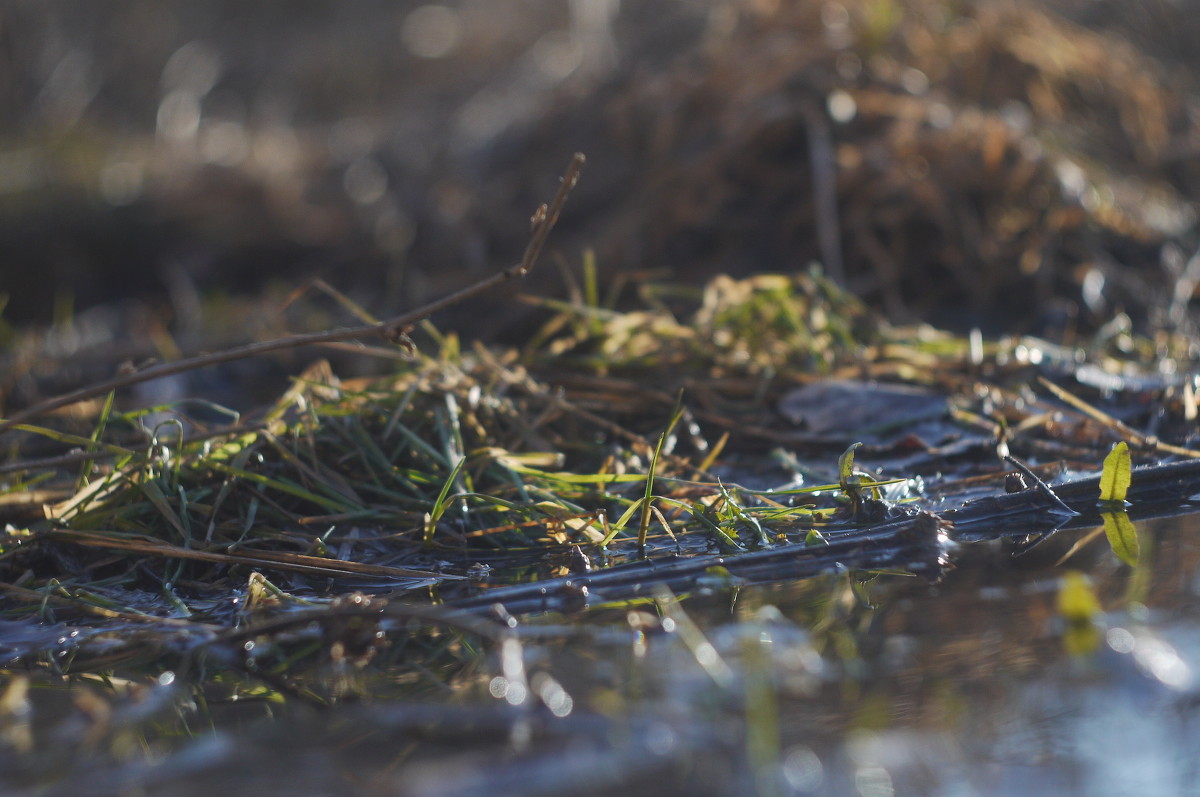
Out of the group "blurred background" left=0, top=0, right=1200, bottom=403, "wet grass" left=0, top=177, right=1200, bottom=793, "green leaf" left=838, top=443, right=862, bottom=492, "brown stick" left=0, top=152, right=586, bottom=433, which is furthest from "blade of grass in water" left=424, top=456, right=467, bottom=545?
"blurred background" left=0, top=0, right=1200, bottom=403

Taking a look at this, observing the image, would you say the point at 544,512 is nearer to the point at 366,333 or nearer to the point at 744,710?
the point at 366,333

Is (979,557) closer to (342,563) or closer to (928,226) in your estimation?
(342,563)

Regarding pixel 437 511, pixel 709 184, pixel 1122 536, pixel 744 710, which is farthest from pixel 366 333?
pixel 709 184

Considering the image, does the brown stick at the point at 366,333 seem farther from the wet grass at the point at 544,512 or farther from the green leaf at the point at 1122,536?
the green leaf at the point at 1122,536

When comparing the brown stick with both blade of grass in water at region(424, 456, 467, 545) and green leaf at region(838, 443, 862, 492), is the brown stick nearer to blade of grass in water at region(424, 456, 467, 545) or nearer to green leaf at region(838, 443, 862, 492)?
blade of grass in water at region(424, 456, 467, 545)

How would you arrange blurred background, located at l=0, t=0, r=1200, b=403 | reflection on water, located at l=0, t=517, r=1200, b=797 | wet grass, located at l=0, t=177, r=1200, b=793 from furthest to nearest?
blurred background, located at l=0, t=0, r=1200, b=403 < wet grass, located at l=0, t=177, r=1200, b=793 < reflection on water, located at l=0, t=517, r=1200, b=797
